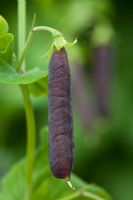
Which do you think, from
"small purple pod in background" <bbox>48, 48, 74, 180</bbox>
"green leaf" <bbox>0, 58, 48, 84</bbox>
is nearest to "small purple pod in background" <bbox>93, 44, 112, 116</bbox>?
"green leaf" <bbox>0, 58, 48, 84</bbox>

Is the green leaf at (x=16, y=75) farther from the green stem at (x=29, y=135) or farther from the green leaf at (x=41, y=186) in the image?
the green leaf at (x=41, y=186)

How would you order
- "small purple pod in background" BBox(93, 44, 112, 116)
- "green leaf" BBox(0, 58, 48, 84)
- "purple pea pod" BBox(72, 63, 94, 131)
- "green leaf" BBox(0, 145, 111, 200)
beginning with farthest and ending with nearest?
"purple pea pod" BBox(72, 63, 94, 131) → "small purple pod in background" BBox(93, 44, 112, 116) → "green leaf" BBox(0, 145, 111, 200) → "green leaf" BBox(0, 58, 48, 84)

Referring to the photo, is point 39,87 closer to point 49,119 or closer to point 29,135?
point 29,135

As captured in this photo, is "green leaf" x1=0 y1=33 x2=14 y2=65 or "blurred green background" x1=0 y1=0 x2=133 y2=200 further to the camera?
"blurred green background" x1=0 y1=0 x2=133 y2=200

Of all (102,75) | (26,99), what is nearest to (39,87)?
(26,99)

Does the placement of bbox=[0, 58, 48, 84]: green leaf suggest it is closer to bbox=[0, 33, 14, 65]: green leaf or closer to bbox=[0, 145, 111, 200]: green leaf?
bbox=[0, 33, 14, 65]: green leaf

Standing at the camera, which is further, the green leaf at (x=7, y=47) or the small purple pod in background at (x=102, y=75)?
the small purple pod in background at (x=102, y=75)

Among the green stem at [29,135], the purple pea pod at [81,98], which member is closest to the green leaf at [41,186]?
the green stem at [29,135]

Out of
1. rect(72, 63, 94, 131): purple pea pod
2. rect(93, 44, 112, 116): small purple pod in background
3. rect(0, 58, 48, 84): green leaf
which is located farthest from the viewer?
rect(72, 63, 94, 131): purple pea pod
